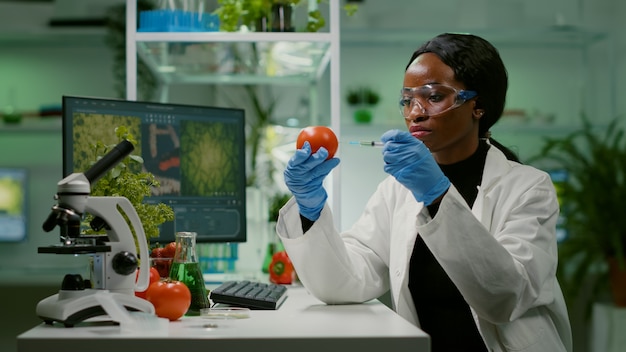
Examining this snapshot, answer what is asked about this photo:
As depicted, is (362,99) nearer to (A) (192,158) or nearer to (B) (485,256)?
(A) (192,158)

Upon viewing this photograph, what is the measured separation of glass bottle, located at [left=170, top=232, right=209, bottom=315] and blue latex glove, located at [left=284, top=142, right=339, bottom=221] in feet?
0.90

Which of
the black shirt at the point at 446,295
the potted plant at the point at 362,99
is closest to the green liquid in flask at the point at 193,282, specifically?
the black shirt at the point at 446,295

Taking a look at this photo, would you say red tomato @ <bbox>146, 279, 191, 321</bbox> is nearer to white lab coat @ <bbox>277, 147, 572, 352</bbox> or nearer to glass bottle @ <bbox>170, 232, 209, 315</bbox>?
glass bottle @ <bbox>170, 232, 209, 315</bbox>

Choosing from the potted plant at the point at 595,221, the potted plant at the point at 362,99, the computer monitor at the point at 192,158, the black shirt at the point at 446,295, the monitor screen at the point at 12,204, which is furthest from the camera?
the monitor screen at the point at 12,204

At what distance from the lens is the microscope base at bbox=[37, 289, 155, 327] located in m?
1.35

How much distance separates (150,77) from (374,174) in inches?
83.4

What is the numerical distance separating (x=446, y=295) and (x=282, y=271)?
59 centimetres

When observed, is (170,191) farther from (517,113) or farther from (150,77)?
(517,113)

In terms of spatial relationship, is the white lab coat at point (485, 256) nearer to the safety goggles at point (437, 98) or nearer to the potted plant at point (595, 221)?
the safety goggles at point (437, 98)

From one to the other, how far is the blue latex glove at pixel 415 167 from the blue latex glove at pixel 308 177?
15cm

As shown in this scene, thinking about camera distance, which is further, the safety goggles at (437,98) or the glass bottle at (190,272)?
the safety goggles at (437,98)

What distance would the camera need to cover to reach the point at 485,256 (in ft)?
5.52

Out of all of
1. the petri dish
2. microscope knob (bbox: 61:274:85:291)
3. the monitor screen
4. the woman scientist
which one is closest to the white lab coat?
the woman scientist

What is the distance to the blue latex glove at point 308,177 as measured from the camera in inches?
69.2
